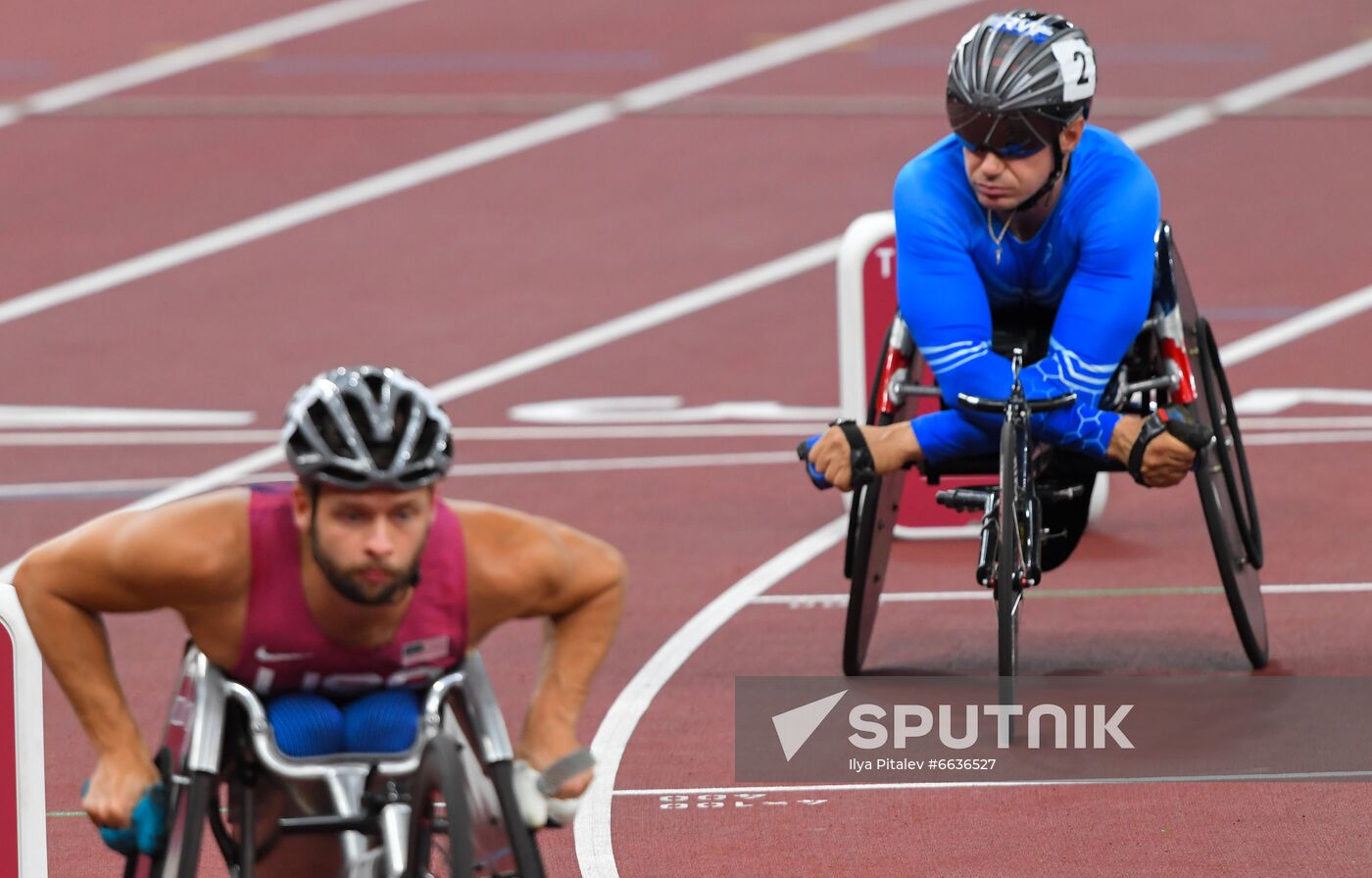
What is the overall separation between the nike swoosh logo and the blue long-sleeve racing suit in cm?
297

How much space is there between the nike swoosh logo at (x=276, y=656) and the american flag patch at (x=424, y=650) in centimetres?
17

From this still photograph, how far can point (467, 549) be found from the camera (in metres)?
4.70

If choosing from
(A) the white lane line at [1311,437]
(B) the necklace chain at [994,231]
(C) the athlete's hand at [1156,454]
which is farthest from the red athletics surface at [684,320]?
(B) the necklace chain at [994,231]

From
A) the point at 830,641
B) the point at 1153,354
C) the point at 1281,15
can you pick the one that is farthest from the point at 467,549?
the point at 1281,15

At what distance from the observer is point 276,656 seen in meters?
4.63

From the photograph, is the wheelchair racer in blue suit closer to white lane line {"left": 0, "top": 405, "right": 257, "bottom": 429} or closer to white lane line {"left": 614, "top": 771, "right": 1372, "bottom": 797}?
white lane line {"left": 614, "top": 771, "right": 1372, "bottom": 797}

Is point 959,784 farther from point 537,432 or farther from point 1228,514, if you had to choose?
point 537,432

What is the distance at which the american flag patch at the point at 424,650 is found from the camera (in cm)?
464

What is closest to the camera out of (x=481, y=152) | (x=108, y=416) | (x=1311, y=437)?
(x=1311, y=437)

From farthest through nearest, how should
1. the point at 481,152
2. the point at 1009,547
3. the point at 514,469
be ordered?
the point at 481,152
the point at 514,469
the point at 1009,547

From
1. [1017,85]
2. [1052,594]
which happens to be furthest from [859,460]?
[1052,594]

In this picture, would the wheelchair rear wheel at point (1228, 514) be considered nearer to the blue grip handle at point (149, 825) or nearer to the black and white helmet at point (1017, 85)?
the black and white helmet at point (1017, 85)

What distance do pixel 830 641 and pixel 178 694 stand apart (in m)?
3.93

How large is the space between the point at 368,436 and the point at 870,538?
3415 millimetres
